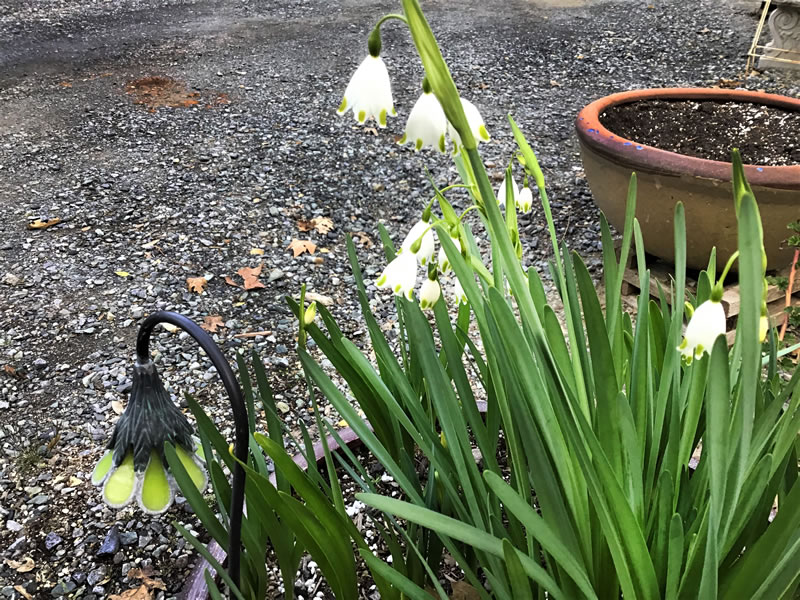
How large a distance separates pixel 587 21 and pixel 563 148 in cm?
289

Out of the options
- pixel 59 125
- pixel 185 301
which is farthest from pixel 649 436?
pixel 59 125

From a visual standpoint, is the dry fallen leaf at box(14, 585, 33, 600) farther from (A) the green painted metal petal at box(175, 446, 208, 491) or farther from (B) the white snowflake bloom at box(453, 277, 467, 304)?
(B) the white snowflake bloom at box(453, 277, 467, 304)

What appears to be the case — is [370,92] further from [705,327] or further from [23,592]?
[23,592]

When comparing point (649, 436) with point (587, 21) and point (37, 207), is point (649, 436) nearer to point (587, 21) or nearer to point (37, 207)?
point (37, 207)

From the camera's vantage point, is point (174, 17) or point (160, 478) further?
point (174, 17)

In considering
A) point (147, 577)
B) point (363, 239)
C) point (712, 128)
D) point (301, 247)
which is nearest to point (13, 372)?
point (147, 577)

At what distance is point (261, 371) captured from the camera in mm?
1129

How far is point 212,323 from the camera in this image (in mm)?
2434

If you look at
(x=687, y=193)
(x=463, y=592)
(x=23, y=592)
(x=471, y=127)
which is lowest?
(x=23, y=592)

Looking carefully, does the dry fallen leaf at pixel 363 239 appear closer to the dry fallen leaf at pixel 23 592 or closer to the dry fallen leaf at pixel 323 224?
the dry fallen leaf at pixel 323 224

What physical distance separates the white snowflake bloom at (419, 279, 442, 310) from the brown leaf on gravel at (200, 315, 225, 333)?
1.55 m

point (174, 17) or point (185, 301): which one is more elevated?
point (174, 17)

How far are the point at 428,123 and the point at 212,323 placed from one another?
181cm

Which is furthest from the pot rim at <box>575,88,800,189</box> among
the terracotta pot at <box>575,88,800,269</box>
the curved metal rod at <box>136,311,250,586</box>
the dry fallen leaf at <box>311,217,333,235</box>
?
the curved metal rod at <box>136,311,250,586</box>
